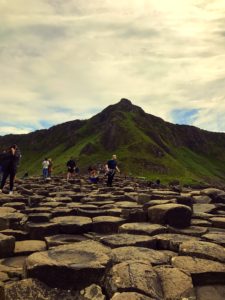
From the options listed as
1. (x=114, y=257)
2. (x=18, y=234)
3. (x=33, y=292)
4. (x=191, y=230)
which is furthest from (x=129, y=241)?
(x=33, y=292)

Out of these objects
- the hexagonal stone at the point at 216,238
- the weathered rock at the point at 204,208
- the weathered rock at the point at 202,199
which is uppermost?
Answer: the weathered rock at the point at 202,199

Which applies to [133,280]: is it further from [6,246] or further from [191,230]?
[191,230]

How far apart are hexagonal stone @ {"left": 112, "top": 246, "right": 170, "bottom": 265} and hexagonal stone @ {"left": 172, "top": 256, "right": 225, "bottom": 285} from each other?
0.30 m

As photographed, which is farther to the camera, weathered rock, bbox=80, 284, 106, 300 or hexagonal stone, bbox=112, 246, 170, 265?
hexagonal stone, bbox=112, 246, 170, 265

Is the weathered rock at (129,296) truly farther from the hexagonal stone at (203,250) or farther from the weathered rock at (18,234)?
the weathered rock at (18,234)

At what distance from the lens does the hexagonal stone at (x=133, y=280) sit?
235 inches

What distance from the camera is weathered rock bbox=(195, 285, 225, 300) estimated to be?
20.8 feet

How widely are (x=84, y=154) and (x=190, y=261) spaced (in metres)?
140

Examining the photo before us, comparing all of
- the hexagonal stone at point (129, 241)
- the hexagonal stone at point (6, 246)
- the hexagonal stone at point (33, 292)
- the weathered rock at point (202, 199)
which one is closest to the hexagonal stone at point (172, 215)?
the hexagonal stone at point (129, 241)

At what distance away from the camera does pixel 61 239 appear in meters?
9.34

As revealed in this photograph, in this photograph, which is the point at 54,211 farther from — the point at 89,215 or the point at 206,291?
the point at 206,291

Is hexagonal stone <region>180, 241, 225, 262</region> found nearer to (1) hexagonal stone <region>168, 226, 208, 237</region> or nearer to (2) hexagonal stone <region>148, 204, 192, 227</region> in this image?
(1) hexagonal stone <region>168, 226, 208, 237</region>

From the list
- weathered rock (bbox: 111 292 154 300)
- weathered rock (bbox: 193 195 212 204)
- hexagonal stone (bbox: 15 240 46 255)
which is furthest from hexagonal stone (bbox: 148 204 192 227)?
weathered rock (bbox: 193 195 212 204)

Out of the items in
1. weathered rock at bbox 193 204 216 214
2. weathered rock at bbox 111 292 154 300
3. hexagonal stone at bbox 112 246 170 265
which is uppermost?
weathered rock at bbox 193 204 216 214
